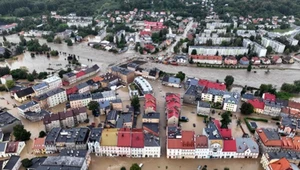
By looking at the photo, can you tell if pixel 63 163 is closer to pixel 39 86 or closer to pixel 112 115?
pixel 112 115

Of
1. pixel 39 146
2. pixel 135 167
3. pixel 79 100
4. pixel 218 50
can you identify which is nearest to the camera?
pixel 135 167

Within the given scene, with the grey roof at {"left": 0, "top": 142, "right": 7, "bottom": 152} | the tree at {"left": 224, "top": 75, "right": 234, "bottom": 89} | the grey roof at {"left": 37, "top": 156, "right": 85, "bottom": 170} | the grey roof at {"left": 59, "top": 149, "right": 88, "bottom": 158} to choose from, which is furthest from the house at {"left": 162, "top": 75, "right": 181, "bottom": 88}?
the grey roof at {"left": 0, "top": 142, "right": 7, "bottom": 152}

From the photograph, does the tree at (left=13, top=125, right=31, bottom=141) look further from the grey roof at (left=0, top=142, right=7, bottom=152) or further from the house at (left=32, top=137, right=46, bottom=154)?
the house at (left=32, top=137, right=46, bottom=154)

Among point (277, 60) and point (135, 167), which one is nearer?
point (135, 167)

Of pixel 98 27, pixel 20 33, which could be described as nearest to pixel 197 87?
pixel 98 27

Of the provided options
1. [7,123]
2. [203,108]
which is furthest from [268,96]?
[7,123]

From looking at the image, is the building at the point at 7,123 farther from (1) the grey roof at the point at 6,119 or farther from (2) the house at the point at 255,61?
(2) the house at the point at 255,61

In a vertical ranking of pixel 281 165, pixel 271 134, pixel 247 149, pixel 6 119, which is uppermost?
pixel 271 134

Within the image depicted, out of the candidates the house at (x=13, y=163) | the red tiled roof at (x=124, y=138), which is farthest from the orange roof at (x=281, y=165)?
the house at (x=13, y=163)
